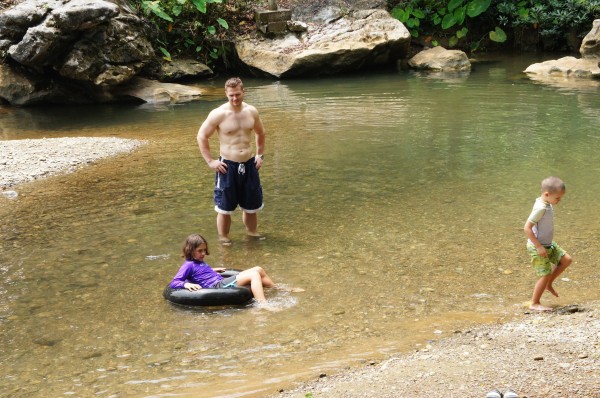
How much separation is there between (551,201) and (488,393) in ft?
7.03

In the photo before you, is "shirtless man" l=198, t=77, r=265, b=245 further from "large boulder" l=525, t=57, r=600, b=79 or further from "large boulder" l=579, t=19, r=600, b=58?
"large boulder" l=579, t=19, r=600, b=58

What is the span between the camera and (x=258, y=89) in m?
19.3

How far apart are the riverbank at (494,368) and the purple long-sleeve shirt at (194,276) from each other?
1.78 m

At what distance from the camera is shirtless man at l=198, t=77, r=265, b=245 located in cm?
727

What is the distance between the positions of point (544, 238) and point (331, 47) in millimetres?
15780

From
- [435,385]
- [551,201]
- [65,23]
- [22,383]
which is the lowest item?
[22,383]

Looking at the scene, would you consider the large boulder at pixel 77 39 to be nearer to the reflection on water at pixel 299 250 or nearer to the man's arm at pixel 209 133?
the reflection on water at pixel 299 250

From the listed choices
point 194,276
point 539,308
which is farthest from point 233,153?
point 539,308

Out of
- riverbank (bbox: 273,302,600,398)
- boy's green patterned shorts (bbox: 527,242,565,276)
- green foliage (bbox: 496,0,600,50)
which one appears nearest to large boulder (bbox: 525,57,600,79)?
green foliage (bbox: 496,0,600,50)

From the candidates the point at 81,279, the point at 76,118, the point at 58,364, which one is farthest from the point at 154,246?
the point at 76,118

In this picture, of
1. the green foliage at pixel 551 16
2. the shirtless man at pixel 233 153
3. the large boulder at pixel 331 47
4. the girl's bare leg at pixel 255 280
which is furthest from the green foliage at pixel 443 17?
the girl's bare leg at pixel 255 280

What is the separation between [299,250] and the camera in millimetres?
7422

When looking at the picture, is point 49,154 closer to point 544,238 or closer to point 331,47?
point 544,238

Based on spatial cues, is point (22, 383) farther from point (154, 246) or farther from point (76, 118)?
point (76, 118)
